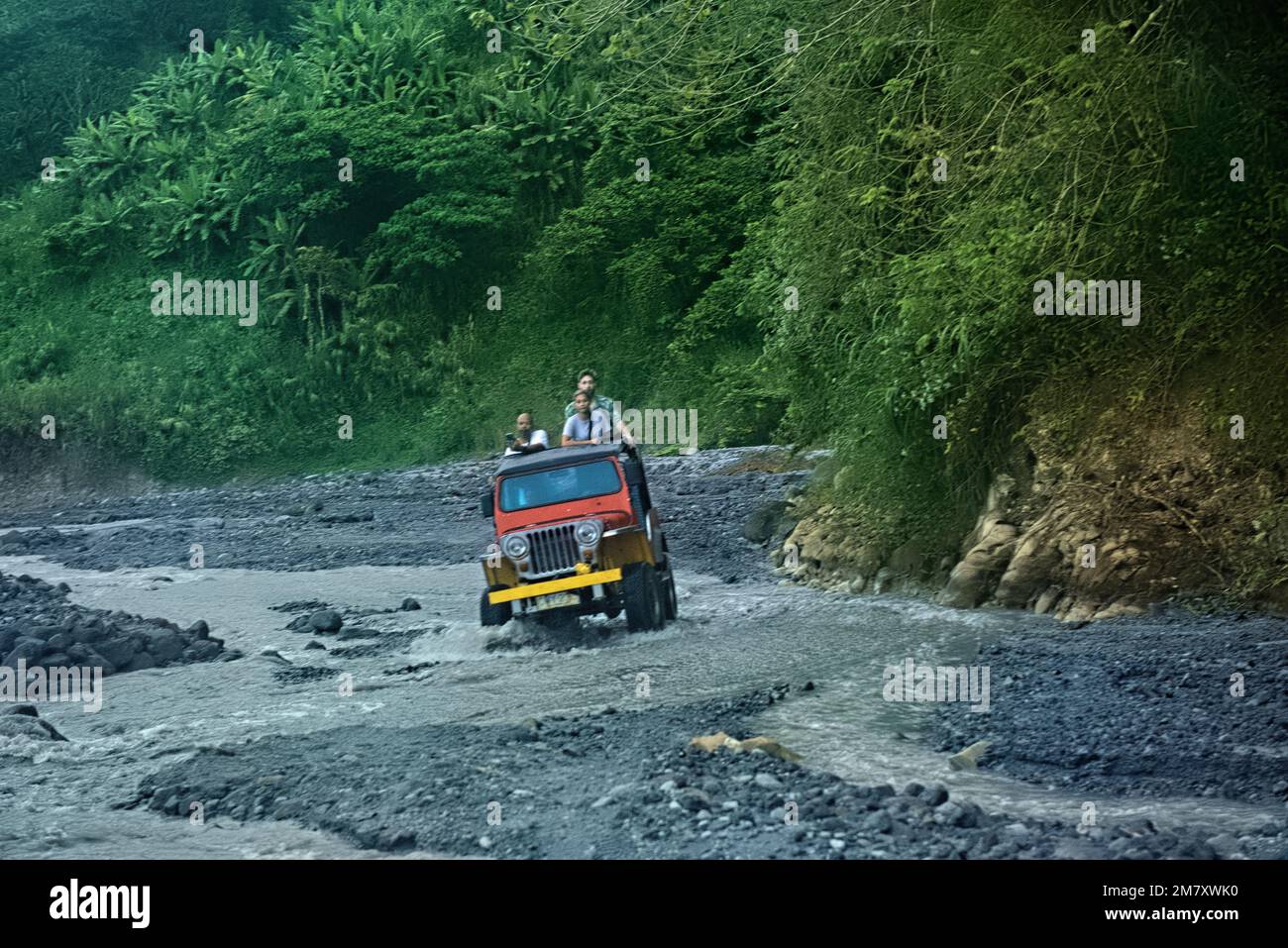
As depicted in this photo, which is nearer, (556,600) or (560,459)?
(556,600)

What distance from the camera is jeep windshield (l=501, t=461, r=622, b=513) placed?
1284 cm

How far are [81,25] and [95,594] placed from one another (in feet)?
87.3

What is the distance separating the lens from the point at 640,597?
12.8 metres

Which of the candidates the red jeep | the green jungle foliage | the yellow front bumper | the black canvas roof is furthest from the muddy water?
the green jungle foliage

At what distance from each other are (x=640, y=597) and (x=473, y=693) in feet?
7.25

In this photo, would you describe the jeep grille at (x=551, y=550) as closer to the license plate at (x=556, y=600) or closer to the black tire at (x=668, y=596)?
the license plate at (x=556, y=600)

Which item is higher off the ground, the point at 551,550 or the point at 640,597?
the point at 551,550

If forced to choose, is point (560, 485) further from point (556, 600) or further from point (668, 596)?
point (668, 596)

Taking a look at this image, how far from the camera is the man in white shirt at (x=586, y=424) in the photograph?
44.0 feet

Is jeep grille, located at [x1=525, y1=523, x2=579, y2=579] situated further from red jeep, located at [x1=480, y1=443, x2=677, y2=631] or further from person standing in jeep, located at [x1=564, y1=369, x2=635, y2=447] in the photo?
person standing in jeep, located at [x1=564, y1=369, x2=635, y2=447]

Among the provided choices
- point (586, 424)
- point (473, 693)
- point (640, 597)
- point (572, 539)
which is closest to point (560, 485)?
point (572, 539)

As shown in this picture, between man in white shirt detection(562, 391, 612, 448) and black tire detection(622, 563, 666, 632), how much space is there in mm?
1283

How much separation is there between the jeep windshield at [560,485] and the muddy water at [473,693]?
118 cm

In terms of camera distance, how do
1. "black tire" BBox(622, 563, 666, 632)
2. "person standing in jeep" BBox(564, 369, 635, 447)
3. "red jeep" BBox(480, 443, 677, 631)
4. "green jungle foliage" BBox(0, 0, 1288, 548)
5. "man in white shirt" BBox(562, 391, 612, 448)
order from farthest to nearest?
"man in white shirt" BBox(562, 391, 612, 448) < "person standing in jeep" BBox(564, 369, 635, 447) < "black tire" BBox(622, 563, 666, 632) < "red jeep" BBox(480, 443, 677, 631) < "green jungle foliage" BBox(0, 0, 1288, 548)
